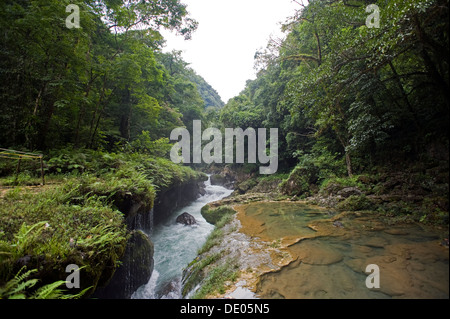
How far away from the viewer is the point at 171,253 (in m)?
7.85

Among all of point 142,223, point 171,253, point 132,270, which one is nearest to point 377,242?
point 132,270

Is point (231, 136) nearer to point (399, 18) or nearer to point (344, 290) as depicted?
point (399, 18)

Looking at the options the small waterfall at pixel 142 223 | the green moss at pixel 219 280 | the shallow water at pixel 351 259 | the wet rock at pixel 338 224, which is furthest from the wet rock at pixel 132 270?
the wet rock at pixel 338 224

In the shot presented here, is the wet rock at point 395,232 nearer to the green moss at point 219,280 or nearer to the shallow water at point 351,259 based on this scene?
the shallow water at point 351,259

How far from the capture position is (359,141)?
6629 millimetres

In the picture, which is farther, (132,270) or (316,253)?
(132,270)

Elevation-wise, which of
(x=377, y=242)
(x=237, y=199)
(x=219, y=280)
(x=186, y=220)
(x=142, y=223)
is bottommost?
(x=186, y=220)

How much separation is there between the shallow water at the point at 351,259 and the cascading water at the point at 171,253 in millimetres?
2859

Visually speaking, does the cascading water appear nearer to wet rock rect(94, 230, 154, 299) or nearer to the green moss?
wet rock rect(94, 230, 154, 299)

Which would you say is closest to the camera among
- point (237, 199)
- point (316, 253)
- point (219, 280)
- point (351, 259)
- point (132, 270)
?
point (351, 259)

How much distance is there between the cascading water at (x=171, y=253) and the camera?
210 inches

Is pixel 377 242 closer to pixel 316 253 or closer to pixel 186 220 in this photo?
pixel 316 253

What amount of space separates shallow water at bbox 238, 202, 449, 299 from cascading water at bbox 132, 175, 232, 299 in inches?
113

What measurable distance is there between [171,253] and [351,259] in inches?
276
